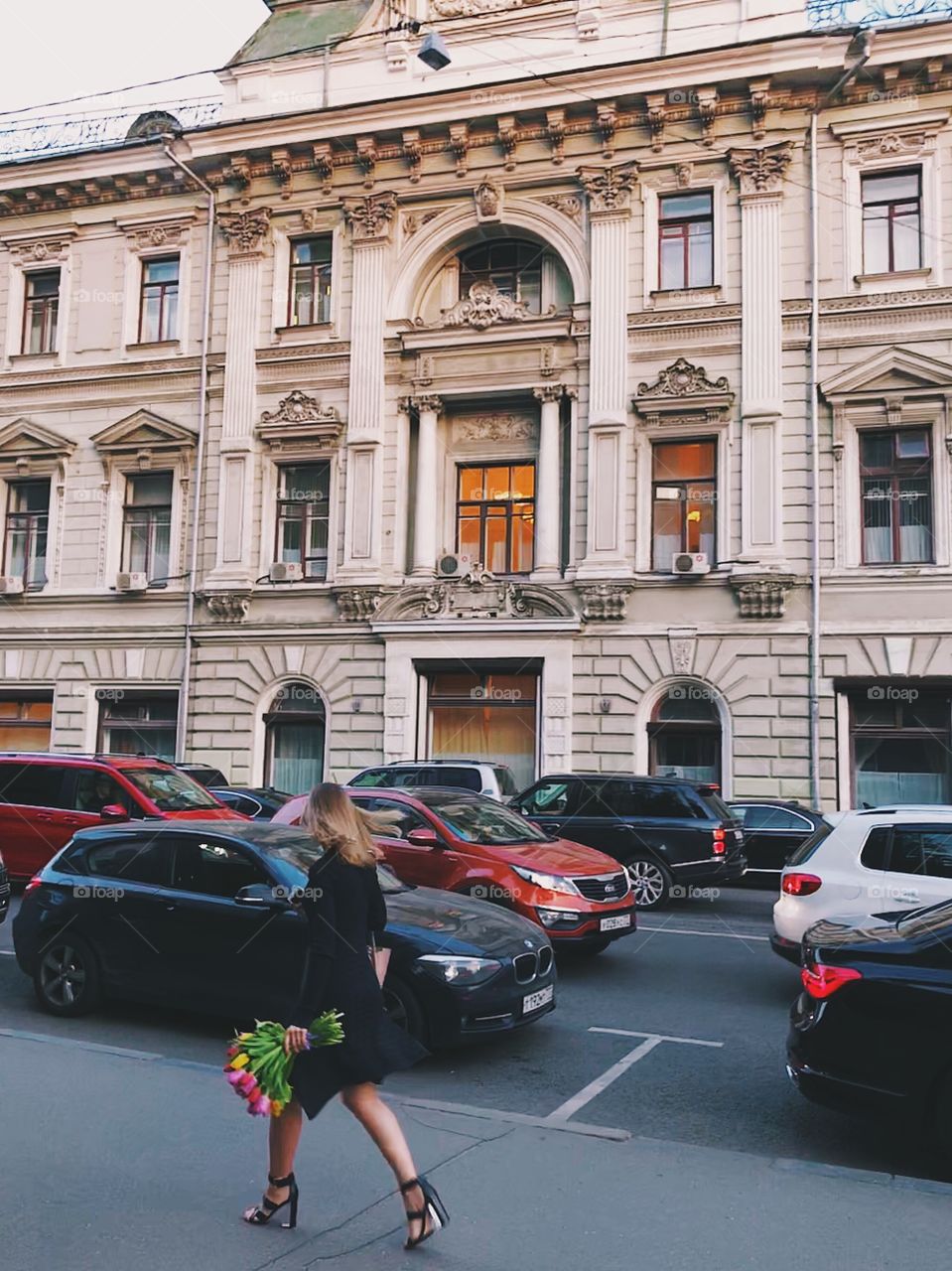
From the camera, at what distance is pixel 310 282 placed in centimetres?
2498

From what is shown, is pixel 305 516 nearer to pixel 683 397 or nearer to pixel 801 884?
pixel 683 397

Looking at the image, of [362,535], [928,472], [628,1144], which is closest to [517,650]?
[362,535]

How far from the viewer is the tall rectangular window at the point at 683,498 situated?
71.2ft

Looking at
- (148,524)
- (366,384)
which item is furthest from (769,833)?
(148,524)

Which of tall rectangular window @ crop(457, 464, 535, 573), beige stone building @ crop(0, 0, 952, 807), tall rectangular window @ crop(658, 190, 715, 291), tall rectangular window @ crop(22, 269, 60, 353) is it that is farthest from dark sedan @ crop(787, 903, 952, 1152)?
tall rectangular window @ crop(22, 269, 60, 353)

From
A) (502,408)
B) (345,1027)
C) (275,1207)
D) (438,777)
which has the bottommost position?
(275,1207)

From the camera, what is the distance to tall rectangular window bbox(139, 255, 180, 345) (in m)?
25.9

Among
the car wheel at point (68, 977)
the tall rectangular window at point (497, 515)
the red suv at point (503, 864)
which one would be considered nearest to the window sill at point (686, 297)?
the tall rectangular window at point (497, 515)

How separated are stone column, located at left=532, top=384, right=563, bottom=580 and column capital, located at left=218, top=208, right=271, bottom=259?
7.22m

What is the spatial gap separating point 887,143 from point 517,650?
11446mm

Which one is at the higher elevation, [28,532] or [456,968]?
[28,532]

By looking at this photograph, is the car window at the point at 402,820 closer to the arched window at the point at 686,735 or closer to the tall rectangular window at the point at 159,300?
the arched window at the point at 686,735

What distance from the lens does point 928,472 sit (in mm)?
20594

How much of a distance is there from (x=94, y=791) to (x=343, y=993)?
1019 centimetres
